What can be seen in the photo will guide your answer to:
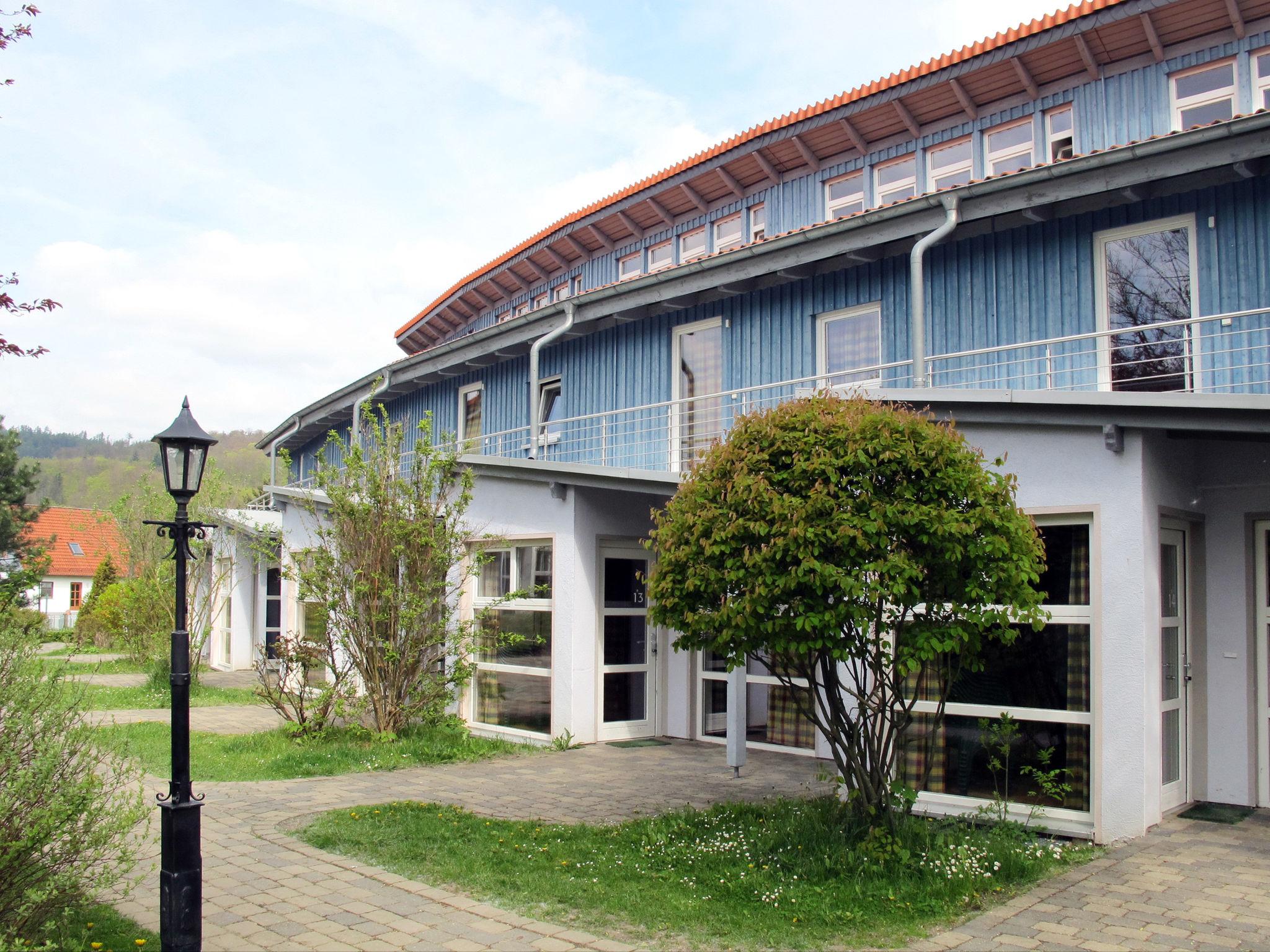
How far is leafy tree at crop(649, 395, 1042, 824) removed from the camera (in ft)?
21.0

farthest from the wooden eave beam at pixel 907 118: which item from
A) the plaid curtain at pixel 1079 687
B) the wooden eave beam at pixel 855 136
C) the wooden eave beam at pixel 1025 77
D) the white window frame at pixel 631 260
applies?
the plaid curtain at pixel 1079 687

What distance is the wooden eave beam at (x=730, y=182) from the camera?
57.4 feet

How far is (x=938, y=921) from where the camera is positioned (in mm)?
5887

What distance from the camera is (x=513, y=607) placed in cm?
1356

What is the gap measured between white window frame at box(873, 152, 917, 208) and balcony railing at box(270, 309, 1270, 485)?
3636 millimetres

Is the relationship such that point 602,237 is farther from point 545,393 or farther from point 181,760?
point 181,760

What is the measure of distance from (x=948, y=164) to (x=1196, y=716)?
899 centimetres

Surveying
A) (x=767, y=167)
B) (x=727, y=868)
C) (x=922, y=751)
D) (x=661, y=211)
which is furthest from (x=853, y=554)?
(x=661, y=211)

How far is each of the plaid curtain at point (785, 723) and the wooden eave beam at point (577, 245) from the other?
1169 cm

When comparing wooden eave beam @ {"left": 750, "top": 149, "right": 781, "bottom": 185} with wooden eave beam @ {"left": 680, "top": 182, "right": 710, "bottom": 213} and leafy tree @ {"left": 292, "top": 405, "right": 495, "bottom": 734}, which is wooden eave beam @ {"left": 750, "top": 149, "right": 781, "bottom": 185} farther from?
leafy tree @ {"left": 292, "top": 405, "right": 495, "bottom": 734}

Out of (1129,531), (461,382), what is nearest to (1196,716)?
(1129,531)

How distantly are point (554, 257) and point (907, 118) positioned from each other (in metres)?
9.06

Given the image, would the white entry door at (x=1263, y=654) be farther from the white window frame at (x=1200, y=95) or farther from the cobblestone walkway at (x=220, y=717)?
the cobblestone walkway at (x=220, y=717)

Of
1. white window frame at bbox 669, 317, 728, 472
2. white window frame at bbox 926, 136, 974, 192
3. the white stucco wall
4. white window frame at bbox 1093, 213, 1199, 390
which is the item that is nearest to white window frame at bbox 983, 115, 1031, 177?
white window frame at bbox 926, 136, 974, 192
